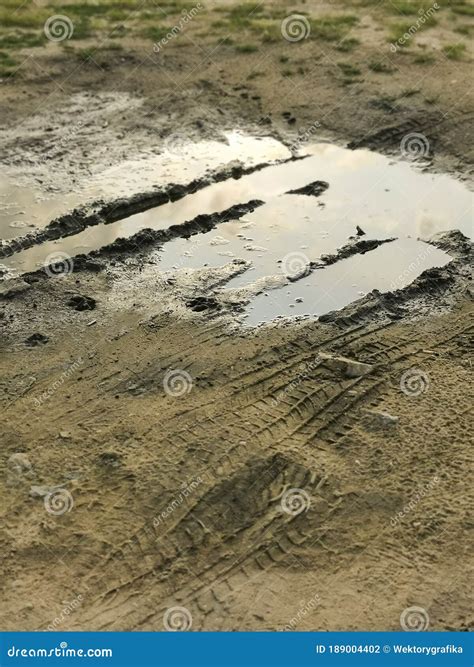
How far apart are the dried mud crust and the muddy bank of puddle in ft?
2.50

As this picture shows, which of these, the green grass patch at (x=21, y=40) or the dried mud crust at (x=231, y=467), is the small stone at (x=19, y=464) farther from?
the green grass patch at (x=21, y=40)

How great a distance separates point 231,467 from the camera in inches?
332

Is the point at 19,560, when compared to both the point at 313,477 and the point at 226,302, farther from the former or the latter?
the point at 226,302

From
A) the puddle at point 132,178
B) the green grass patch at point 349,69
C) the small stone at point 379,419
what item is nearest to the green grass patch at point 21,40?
the puddle at point 132,178

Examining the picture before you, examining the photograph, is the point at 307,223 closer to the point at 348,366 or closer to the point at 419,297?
the point at 419,297

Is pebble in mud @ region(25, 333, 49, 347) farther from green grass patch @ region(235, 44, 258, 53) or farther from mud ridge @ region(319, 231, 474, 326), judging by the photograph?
green grass patch @ region(235, 44, 258, 53)

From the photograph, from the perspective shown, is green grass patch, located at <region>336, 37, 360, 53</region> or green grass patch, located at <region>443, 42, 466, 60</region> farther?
green grass patch, located at <region>336, 37, 360, 53</region>

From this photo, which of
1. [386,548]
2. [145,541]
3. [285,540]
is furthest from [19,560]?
[386,548]

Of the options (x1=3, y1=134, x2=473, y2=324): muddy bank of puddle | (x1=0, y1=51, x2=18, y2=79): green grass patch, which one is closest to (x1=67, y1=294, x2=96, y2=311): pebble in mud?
(x1=3, y1=134, x2=473, y2=324): muddy bank of puddle

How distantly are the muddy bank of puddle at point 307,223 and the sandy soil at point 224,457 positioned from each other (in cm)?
44

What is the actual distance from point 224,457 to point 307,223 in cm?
537

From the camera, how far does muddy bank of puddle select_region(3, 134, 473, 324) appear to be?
11.7 meters

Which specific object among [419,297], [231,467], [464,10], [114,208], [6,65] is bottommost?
[231,467]

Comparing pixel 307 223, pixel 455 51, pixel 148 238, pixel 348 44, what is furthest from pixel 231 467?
pixel 455 51
